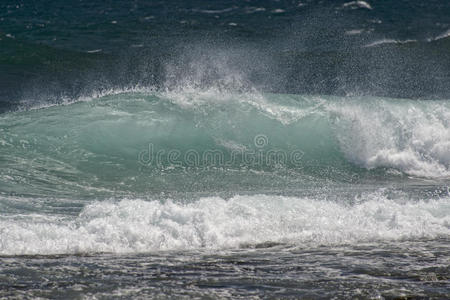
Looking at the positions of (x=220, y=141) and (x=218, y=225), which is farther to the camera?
(x=220, y=141)

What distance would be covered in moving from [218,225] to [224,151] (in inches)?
197

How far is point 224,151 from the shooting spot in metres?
11.7

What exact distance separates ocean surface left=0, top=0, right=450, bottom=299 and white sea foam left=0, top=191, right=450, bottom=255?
0.9 inches

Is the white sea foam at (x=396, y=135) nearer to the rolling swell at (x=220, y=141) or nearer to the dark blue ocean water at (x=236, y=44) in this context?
the rolling swell at (x=220, y=141)

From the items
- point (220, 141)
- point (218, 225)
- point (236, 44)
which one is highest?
point (236, 44)

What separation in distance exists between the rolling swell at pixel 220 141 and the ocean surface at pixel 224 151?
0.04 m

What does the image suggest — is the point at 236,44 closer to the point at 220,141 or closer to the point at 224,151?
the point at 220,141

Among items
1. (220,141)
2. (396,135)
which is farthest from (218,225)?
(396,135)

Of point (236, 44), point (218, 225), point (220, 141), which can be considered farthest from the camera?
point (236, 44)

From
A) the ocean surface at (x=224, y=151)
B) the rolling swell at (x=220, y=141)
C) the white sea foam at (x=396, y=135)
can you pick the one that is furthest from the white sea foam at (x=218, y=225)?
the white sea foam at (x=396, y=135)

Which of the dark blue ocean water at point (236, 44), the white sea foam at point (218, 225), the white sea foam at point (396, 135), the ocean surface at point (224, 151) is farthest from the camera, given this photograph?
the dark blue ocean water at point (236, 44)

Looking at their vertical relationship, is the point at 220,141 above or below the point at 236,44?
below

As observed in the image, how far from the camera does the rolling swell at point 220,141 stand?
1018cm

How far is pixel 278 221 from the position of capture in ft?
22.9
